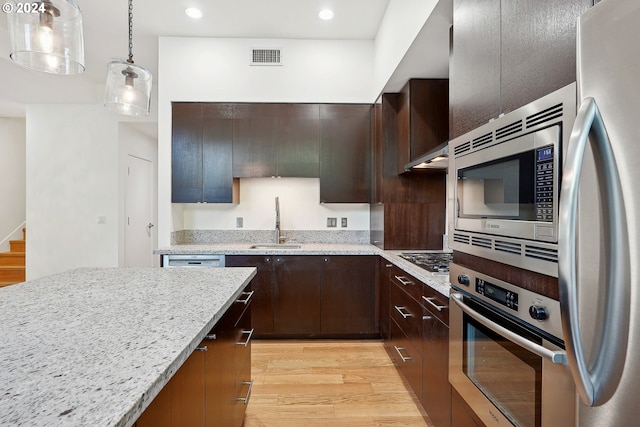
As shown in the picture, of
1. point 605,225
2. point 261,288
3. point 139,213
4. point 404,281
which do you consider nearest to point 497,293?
point 605,225

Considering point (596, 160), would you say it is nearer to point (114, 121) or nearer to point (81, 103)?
point (114, 121)

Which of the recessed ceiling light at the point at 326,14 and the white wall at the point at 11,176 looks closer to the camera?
the recessed ceiling light at the point at 326,14

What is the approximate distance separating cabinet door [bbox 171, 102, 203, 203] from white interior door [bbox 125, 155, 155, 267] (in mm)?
2218

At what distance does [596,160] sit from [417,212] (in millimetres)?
2471

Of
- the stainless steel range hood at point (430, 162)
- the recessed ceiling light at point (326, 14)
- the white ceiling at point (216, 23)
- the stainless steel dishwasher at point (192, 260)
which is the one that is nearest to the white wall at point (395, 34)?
the white ceiling at point (216, 23)

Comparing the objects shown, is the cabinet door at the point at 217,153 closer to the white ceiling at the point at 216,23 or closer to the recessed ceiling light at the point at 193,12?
the white ceiling at the point at 216,23

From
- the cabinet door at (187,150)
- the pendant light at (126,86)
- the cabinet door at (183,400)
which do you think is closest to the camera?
the cabinet door at (183,400)

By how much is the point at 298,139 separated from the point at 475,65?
92.5 inches

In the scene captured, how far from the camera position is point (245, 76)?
3506mm

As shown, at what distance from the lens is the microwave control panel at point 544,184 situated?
890mm

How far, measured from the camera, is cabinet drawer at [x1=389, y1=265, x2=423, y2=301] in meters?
2.05

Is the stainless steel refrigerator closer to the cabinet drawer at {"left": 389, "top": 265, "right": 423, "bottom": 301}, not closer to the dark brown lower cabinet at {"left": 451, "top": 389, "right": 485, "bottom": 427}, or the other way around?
the dark brown lower cabinet at {"left": 451, "top": 389, "right": 485, "bottom": 427}

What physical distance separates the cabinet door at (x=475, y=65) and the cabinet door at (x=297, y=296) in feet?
6.65

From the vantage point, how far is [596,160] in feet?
2.29
